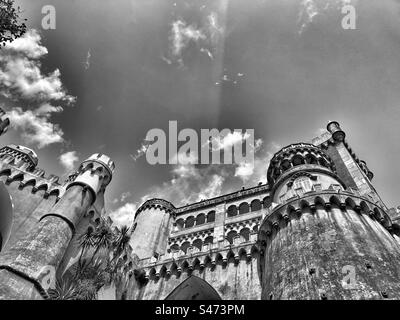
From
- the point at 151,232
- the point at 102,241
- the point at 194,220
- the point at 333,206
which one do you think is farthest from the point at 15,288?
the point at 194,220

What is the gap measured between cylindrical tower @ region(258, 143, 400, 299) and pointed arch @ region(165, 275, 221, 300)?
15.6 ft

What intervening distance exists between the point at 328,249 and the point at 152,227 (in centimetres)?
2388

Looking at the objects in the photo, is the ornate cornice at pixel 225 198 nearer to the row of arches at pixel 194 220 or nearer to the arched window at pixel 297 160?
the row of arches at pixel 194 220

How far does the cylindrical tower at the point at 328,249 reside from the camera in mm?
14047

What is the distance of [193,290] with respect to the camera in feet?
78.3

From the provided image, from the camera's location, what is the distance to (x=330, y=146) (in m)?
37.1

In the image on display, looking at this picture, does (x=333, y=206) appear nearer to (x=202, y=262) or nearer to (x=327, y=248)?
(x=327, y=248)

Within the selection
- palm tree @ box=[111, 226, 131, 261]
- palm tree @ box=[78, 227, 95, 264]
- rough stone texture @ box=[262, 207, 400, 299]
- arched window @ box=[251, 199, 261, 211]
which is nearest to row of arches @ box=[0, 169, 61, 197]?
palm tree @ box=[78, 227, 95, 264]

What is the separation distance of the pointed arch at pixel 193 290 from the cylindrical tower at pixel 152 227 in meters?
8.51

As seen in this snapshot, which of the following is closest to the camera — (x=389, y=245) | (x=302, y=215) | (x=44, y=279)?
(x=389, y=245)

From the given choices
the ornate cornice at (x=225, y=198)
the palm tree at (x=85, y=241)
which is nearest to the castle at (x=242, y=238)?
the ornate cornice at (x=225, y=198)
